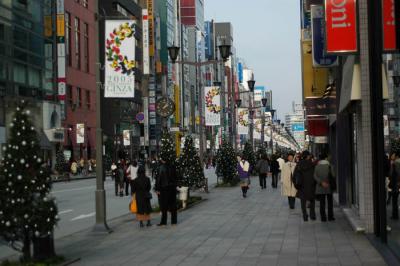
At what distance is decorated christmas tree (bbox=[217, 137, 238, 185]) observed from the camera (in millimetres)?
41719

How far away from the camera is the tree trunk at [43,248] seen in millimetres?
11602

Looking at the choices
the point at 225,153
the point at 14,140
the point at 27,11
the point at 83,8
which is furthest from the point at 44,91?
the point at 14,140

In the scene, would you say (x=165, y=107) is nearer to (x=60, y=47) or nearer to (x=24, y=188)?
(x=24, y=188)

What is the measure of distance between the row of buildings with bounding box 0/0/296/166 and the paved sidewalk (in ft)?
14.2

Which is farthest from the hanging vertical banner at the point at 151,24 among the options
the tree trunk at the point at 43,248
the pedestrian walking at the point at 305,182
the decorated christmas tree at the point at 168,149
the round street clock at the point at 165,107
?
the tree trunk at the point at 43,248

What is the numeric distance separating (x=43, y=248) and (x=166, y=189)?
6.89 metres

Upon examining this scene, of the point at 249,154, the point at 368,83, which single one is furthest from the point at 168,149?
the point at 249,154

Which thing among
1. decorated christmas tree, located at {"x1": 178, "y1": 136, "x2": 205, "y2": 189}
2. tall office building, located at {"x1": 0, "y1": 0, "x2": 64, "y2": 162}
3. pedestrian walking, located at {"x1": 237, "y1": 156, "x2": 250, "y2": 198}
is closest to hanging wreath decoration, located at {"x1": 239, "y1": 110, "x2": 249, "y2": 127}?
tall office building, located at {"x1": 0, "y1": 0, "x2": 64, "y2": 162}

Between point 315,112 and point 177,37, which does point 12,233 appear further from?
point 177,37

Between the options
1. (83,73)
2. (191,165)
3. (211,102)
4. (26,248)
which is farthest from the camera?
(83,73)

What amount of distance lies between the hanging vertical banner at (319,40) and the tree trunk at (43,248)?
1179cm

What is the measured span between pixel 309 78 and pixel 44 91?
3249 centimetres

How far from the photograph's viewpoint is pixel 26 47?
6147 cm

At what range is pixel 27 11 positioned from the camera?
62.0 m
